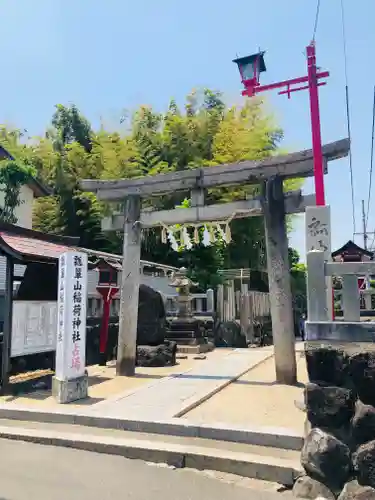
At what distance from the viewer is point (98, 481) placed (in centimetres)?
417

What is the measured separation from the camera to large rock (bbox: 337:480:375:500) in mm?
3603

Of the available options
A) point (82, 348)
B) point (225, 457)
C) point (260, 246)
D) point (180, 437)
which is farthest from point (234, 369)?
point (260, 246)

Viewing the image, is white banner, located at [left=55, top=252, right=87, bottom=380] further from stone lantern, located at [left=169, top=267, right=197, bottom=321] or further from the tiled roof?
stone lantern, located at [left=169, top=267, right=197, bottom=321]

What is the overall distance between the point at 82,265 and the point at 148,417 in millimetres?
2973

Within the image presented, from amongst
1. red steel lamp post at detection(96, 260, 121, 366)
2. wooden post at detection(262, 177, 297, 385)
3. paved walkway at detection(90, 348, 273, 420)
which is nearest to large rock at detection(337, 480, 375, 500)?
paved walkway at detection(90, 348, 273, 420)

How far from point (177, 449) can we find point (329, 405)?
5.62ft

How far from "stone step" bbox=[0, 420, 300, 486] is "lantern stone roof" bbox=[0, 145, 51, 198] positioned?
50.1ft

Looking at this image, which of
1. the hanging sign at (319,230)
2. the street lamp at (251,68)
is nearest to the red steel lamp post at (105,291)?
the street lamp at (251,68)

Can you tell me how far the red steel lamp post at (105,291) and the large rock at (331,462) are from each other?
7465 millimetres

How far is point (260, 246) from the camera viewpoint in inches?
920

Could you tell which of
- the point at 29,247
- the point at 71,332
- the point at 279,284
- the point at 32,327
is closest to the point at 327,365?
the point at 279,284

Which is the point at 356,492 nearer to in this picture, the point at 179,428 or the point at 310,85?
the point at 179,428

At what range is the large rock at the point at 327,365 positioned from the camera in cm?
413

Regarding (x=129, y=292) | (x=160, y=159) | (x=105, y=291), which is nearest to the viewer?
(x=129, y=292)
